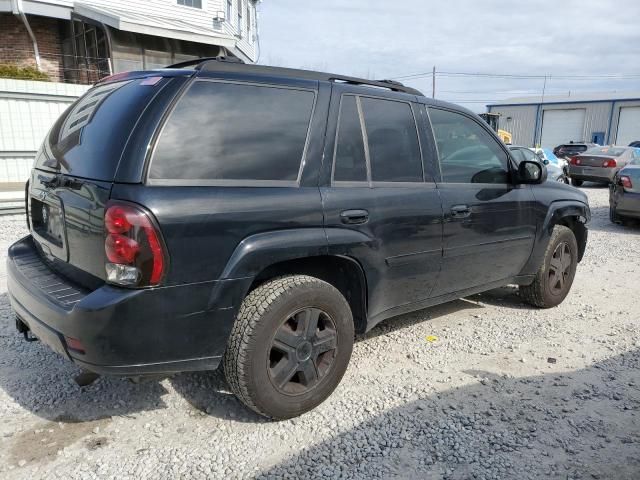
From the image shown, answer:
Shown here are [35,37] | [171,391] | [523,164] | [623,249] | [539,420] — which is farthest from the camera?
[35,37]

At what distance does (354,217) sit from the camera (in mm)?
2998

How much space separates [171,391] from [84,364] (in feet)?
3.11

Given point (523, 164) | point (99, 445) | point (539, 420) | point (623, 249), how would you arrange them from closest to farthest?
point (99, 445)
point (539, 420)
point (523, 164)
point (623, 249)

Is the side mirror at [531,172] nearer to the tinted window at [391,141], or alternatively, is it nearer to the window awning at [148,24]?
the tinted window at [391,141]

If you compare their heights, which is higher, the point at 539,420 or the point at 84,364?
the point at 84,364

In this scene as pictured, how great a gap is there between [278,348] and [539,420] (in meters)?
1.64

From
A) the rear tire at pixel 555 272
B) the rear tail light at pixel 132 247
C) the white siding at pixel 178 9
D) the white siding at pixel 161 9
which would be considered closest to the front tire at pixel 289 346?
the rear tail light at pixel 132 247

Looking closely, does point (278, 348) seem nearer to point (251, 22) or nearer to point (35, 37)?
point (35, 37)

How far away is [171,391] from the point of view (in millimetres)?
3217

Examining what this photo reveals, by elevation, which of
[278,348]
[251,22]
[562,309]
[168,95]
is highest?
[251,22]

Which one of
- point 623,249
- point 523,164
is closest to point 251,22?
point 623,249

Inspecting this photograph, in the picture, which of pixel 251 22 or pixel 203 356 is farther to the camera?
pixel 251 22

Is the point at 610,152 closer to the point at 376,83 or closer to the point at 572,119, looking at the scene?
the point at 376,83

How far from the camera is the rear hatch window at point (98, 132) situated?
2.44 meters
